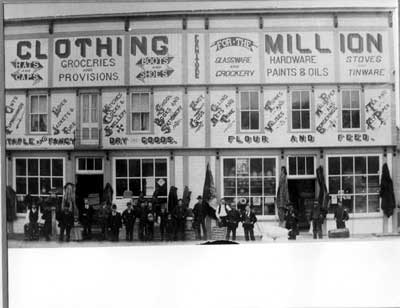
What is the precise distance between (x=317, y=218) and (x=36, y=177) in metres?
3.66

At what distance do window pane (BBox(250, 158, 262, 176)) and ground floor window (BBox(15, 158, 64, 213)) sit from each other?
96.8 inches

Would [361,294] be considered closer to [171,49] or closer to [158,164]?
[158,164]

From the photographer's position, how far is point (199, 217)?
17.9 feet

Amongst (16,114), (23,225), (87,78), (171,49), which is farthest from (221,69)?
(23,225)

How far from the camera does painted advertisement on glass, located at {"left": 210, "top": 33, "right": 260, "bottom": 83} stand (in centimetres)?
544

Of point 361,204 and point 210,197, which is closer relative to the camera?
point 210,197

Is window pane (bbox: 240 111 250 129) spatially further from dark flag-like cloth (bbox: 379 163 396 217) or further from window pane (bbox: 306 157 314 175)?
dark flag-like cloth (bbox: 379 163 396 217)

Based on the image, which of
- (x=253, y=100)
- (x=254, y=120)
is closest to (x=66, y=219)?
(x=254, y=120)

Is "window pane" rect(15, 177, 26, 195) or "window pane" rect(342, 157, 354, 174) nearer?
"window pane" rect(15, 177, 26, 195)

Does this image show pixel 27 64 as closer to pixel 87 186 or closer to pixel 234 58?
pixel 87 186

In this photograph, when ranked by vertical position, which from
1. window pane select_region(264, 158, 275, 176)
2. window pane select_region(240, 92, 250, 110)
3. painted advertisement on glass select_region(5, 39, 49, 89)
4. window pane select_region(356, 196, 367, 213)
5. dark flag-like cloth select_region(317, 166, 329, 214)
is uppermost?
painted advertisement on glass select_region(5, 39, 49, 89)

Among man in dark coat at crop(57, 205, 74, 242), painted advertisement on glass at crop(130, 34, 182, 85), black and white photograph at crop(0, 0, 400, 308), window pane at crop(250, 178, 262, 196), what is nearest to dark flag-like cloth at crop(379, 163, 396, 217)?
black and white photograph at crop(0, 0, 400, 308)

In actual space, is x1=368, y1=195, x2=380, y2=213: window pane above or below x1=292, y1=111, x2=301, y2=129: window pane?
below

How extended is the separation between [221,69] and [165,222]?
209cm
